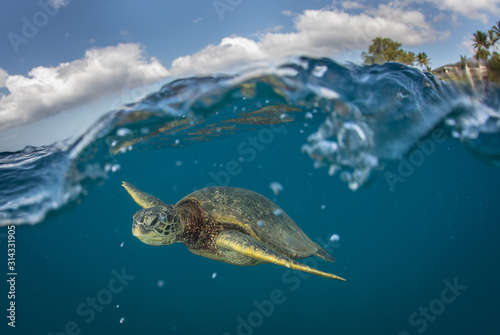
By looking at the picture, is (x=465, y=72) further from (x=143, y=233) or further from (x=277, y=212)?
(x=143, y=233)

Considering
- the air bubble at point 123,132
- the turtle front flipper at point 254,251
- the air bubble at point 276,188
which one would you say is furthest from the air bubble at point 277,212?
the air bubble at point 276,188

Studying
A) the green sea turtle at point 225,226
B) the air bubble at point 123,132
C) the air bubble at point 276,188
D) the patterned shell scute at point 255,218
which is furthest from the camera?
the air bubble at point 276,188

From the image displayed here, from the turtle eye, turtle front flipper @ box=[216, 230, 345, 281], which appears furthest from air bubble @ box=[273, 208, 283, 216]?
the turtle eye

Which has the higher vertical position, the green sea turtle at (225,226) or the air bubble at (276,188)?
the green sea turtle at (225,226)

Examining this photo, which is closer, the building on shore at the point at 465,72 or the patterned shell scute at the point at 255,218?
the patterned shell scute at the point at 255,218

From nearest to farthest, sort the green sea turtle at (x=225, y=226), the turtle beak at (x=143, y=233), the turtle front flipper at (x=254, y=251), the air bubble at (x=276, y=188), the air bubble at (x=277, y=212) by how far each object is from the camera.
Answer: the turtle front flipper at (x=254, y=251)
the turtle beak at (x=143, y=233)
the green sea turtle at (x=225, y=226)
the air bubble at (x=277, y=212)
the air bubble at (x=276, y=188)

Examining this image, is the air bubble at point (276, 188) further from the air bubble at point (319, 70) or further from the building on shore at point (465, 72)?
the air bubble at point (319, 70)
